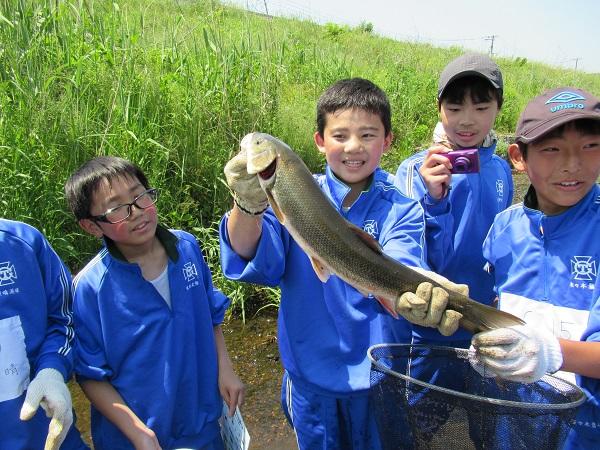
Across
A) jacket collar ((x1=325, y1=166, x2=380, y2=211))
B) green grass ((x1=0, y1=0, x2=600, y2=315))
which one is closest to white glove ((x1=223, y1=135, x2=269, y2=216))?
jacket collar ((x1=325, y1=166, x2=380, y2=211))

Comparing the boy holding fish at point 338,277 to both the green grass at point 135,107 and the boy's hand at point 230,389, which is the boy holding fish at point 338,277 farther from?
the green grass at point 135,107

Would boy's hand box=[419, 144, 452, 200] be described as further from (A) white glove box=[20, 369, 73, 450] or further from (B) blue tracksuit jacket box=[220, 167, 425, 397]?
(A) white glove box=[20, 369, 73, 450]

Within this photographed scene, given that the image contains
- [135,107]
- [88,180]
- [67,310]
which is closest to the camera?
[67,310]

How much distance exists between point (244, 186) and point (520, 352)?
51.2 inches

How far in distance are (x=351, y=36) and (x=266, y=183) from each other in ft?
67.1

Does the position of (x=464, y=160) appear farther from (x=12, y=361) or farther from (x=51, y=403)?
(x=12, y=361)

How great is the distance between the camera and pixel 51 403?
209 centimetres

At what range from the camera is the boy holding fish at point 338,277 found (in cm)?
242

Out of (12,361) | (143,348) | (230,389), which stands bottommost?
(230,389)

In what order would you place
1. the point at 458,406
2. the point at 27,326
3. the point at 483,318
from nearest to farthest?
the point at 458,406 → the point at 483,318 → the point at 27,326

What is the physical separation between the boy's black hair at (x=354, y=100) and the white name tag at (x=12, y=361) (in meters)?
1.83

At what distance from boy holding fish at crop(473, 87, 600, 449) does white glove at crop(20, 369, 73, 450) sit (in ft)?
5.81

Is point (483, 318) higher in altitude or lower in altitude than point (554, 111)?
lower

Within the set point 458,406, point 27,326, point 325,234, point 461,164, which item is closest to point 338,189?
point 325,234
